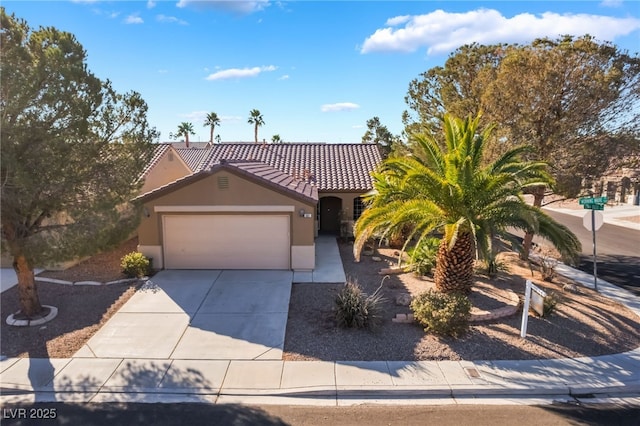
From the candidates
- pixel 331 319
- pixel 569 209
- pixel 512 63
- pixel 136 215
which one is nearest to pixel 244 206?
pixel 136 215

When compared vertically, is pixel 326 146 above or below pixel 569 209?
above

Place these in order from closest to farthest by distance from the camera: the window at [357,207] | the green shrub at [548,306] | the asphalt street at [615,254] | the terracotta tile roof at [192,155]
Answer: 1. the green shrub at [548,306]
2. the asphalt street at [615,254]
3. the window at [357,207]
4. the terracotta tile roof at [192,155]

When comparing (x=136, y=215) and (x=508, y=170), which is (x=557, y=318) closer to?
(x=508, y=170)

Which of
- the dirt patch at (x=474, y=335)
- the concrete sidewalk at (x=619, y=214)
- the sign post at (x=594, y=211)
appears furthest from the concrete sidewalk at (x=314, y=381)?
the concrete sidewalk at (x=619, y=214)

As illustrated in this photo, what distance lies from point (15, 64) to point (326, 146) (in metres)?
18.1

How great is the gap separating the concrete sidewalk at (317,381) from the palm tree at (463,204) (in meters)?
2.70

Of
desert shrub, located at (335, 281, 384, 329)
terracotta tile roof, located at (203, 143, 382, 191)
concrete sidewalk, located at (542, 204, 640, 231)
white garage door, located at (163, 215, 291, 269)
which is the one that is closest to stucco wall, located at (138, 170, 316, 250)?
white garage door, located at (163, 215, 291, 269)

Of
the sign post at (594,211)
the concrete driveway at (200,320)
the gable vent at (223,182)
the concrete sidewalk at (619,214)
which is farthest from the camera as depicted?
the concrete sidewalk at (619,214)

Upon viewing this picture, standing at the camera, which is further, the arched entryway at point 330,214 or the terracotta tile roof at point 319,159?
the arched entryway at point 330,214

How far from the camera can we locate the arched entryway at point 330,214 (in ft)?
68.6

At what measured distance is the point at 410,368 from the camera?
8.01 m

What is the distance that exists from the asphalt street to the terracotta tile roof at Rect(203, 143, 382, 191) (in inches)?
412

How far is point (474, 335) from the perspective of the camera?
9.28m

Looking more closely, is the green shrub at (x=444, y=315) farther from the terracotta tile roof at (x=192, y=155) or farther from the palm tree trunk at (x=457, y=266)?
the terracotta tile roof at (x=192, y=155)
